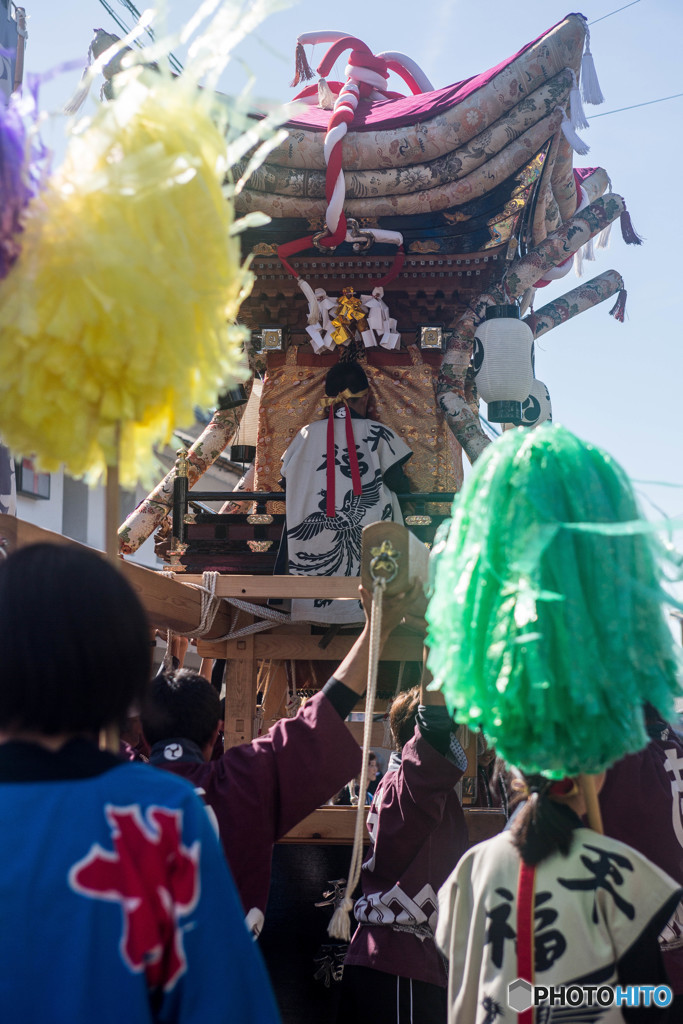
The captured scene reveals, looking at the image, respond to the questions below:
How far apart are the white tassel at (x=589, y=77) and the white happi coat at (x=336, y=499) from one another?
2559mm

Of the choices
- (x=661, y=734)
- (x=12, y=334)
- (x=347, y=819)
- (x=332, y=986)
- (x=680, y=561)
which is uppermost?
(x=12, y=334)

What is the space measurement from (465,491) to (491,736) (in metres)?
0.51

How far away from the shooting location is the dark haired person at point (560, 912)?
63.3 inches

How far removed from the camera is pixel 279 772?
196 centimetres

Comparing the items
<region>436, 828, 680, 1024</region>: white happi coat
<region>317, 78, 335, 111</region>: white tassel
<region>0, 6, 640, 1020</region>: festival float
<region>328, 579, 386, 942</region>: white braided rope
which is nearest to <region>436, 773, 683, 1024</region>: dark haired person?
<region>436, 828, 680, 1024</region>: white happi coat

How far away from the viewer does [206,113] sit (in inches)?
59.1

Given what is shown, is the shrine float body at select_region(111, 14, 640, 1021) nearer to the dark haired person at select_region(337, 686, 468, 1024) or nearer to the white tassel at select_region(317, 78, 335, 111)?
the white tassel at select_region(317, 78, 335, 111)

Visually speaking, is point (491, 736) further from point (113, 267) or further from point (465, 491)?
point (113, 267)

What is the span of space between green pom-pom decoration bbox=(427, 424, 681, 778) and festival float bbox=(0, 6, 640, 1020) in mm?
3125

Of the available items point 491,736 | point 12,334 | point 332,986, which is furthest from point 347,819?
point 12,334

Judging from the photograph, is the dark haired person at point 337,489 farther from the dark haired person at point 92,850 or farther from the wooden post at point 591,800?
the dark haired person at point 92,850

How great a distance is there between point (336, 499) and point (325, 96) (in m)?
3.63

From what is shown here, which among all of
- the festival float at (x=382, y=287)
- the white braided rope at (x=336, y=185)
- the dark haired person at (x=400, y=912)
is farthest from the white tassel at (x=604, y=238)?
the dark haired person at (x=400, y=912)

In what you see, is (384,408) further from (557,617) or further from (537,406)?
(557,617)
